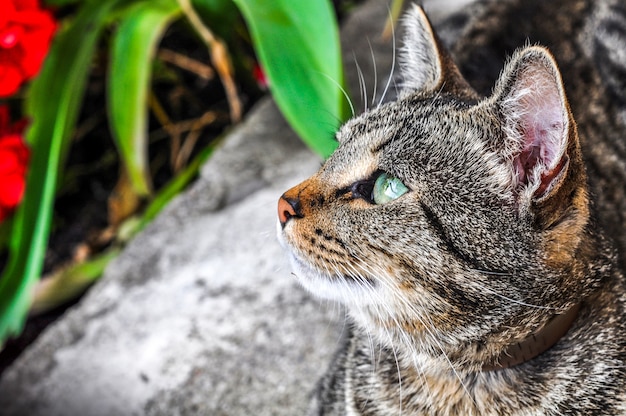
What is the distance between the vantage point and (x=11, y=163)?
1.98 metres

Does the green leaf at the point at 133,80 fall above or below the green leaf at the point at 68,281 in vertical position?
above

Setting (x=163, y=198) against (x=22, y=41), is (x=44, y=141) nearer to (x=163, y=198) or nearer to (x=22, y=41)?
(x=22, y=41)

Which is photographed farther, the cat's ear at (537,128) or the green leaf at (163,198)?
the green leaf at (163,198)

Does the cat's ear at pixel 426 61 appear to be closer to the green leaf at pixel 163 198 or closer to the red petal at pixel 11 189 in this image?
the green leaf at pixel 163 198

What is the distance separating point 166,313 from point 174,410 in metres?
0.30

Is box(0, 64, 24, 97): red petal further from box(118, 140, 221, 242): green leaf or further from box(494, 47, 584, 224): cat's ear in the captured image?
box(494, 47, 584, 224): cat's ear

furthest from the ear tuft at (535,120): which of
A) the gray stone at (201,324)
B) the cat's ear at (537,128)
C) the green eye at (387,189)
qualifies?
the gray stone at (201,324)

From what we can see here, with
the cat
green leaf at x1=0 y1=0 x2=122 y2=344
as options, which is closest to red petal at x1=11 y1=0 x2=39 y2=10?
green leaf at x1=0 y1=0 x2=122 y2=344

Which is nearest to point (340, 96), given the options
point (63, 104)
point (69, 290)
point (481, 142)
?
point (481, 142)

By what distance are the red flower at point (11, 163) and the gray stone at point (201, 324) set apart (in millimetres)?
372

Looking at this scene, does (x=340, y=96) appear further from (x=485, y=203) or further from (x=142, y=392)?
(x=142, y=392)

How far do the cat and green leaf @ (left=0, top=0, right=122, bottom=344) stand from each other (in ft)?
3.17

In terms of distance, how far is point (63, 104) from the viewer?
198cm

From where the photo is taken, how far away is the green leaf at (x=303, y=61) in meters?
1.63
